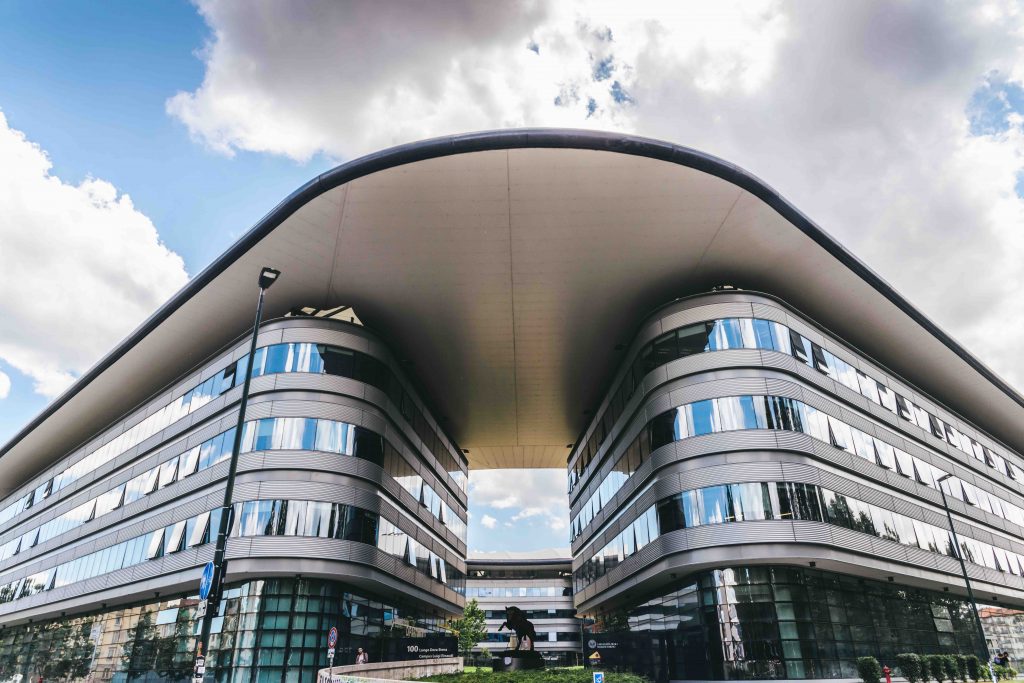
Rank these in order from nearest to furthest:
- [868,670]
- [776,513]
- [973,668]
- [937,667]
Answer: [868,670] < [776,513] < [937,667] < [973,668]

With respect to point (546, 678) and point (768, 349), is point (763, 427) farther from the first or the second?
point (546, 678)

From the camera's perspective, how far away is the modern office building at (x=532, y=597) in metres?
85.8

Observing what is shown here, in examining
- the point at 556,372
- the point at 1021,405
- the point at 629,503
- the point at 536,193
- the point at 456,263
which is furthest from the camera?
the point at 1021,405

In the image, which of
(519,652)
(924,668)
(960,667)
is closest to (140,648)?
(519,652)

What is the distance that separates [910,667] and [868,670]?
3.13m

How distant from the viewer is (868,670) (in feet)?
90.0

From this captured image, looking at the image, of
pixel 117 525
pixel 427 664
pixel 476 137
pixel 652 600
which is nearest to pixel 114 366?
pixel 117 525

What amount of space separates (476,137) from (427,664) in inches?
1046

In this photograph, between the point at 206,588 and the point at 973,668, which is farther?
the point at 973,668

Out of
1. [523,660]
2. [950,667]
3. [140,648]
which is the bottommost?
[950,667]

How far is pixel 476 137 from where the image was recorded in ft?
83.5

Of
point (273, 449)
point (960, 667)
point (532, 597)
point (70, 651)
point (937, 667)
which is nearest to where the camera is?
point (937, 667)

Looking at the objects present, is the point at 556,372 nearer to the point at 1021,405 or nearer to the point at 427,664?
the point at 427,664

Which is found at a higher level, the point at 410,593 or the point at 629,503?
the point at 629,503
